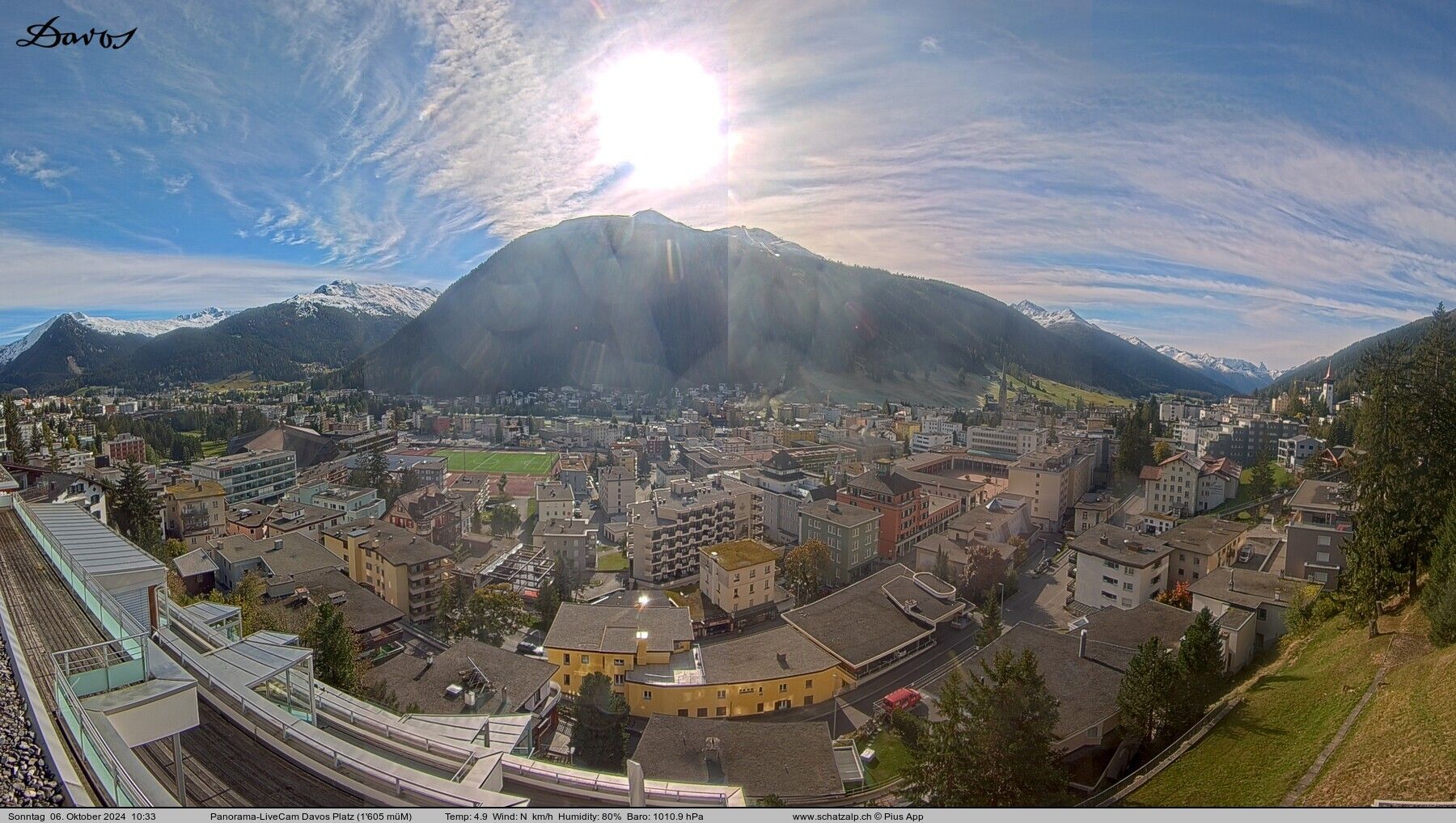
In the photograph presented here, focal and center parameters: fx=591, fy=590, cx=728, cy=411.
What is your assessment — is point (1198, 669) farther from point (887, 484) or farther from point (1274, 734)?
point (887, 484)

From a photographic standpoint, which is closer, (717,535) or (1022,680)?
(1022,680)

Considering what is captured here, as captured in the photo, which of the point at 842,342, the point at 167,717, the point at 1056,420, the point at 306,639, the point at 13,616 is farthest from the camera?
the point at 842,342

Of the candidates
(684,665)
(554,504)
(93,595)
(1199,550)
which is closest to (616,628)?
(684,665)

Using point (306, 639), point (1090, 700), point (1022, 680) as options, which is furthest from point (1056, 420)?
point (306, 639)

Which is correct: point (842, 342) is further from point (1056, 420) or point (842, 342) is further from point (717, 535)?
point (717, 535)

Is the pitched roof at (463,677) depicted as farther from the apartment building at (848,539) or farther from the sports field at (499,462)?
the sports field at (499,462)
